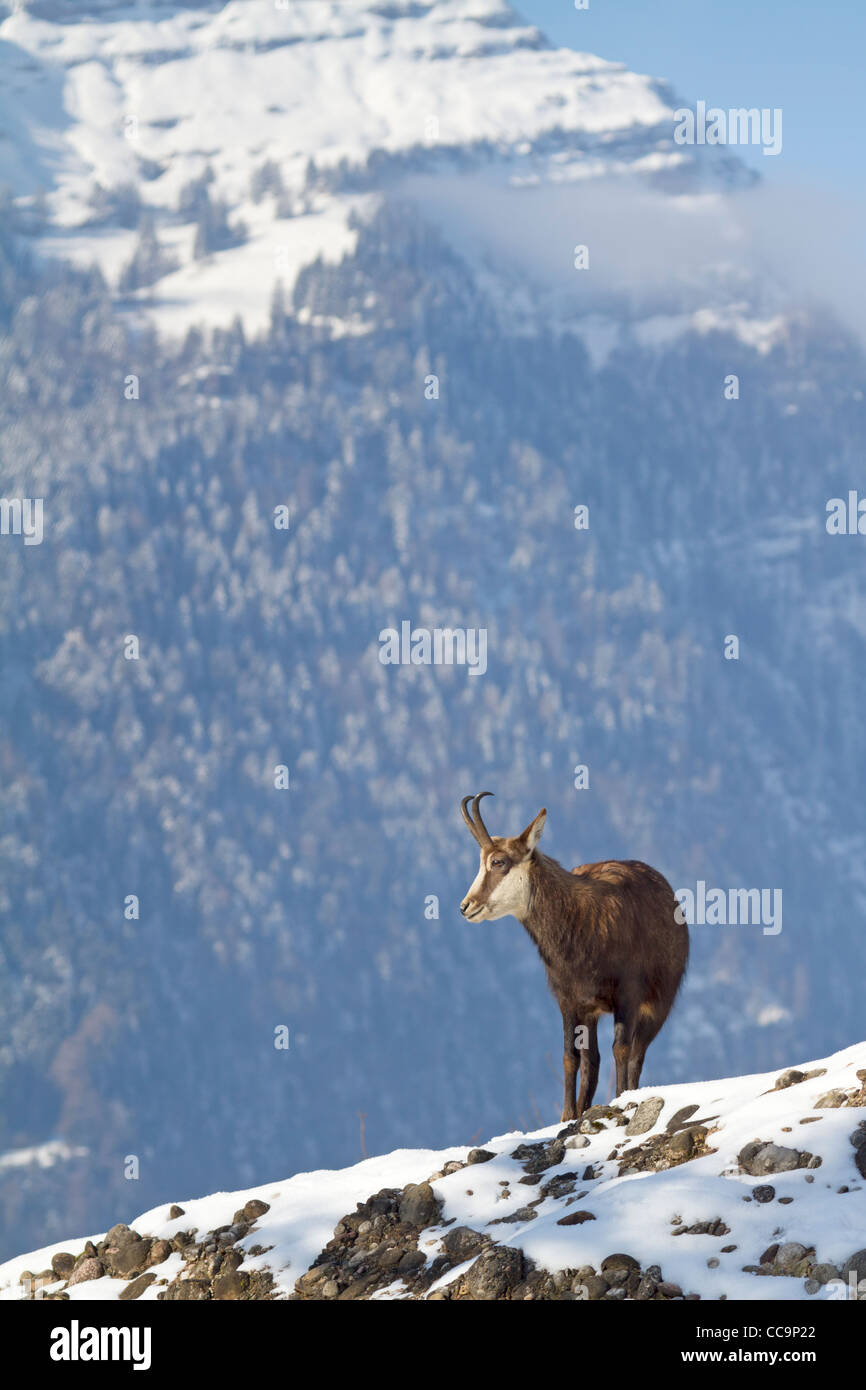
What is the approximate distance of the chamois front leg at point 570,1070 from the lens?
53.5ft

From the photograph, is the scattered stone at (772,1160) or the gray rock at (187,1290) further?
the gray rock at (187,1290)

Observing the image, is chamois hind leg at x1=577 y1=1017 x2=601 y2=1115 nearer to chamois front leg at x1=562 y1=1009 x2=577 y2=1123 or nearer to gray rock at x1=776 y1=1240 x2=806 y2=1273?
chamois front leg at x1=562 y1=1009 x2=577 y2=1123

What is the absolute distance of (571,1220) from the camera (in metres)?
11.8

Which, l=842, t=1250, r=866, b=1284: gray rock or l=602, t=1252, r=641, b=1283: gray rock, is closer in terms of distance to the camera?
l=842, t=1250, r=866, b=1284: gray rock

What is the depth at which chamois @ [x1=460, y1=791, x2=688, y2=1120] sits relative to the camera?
16.5 m

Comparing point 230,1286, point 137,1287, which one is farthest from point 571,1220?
point 137,1287

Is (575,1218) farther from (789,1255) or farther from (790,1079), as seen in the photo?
(790,1079)

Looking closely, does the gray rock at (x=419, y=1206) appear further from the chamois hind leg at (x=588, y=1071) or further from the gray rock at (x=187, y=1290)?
the chamois hind leg at (x=588, y=1071)

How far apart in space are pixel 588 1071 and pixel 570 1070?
177 millimetres

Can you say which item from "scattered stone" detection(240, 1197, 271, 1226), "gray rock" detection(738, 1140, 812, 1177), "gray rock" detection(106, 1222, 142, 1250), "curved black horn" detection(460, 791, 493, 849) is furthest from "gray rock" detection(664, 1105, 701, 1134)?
"gray rock" detection(106, 1222, 142, 1250)

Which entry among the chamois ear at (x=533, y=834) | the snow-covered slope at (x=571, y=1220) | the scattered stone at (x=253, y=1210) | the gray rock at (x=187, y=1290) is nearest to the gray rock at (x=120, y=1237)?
the snow-covered slope at (x=571, y=1220)
